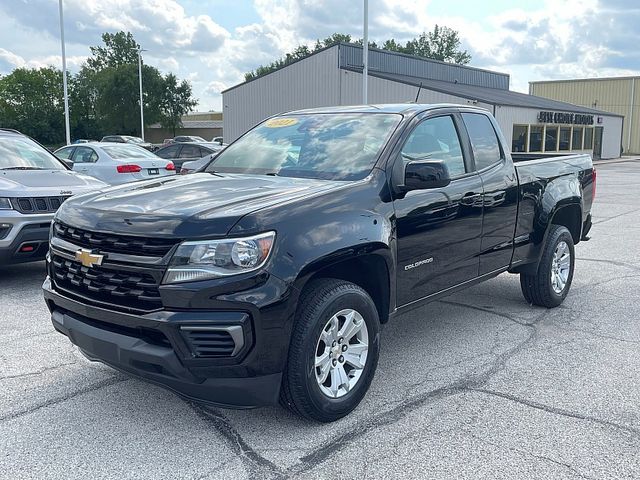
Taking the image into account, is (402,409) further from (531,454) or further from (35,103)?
(35,103)

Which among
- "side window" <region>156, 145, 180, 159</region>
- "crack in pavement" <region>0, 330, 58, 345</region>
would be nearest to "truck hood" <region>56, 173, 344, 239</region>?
"crack in pavement" <region>0, 330, 58, 345</region>

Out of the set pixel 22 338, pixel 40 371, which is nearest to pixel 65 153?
pixel 22 338

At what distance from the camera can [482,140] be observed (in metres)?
5.20

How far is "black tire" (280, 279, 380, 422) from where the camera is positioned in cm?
331

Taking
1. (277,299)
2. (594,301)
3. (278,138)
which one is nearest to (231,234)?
(277,299)

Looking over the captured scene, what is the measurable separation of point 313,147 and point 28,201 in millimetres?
3639

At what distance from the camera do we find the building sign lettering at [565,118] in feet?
124

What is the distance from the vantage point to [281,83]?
131ft

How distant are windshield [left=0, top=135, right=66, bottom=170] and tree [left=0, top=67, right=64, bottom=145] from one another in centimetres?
6881


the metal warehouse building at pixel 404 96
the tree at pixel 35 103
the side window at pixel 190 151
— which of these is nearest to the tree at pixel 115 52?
the tree at pixel 35 103

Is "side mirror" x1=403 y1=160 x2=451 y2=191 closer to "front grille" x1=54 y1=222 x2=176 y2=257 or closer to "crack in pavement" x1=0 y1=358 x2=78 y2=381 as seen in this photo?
"front grille" x1=54 y1=222 x2=176 y2=257

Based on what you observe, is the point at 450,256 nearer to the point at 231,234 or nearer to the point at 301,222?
the point at 301,222

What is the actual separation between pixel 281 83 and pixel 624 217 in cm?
2993

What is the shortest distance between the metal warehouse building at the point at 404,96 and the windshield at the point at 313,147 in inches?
1073
